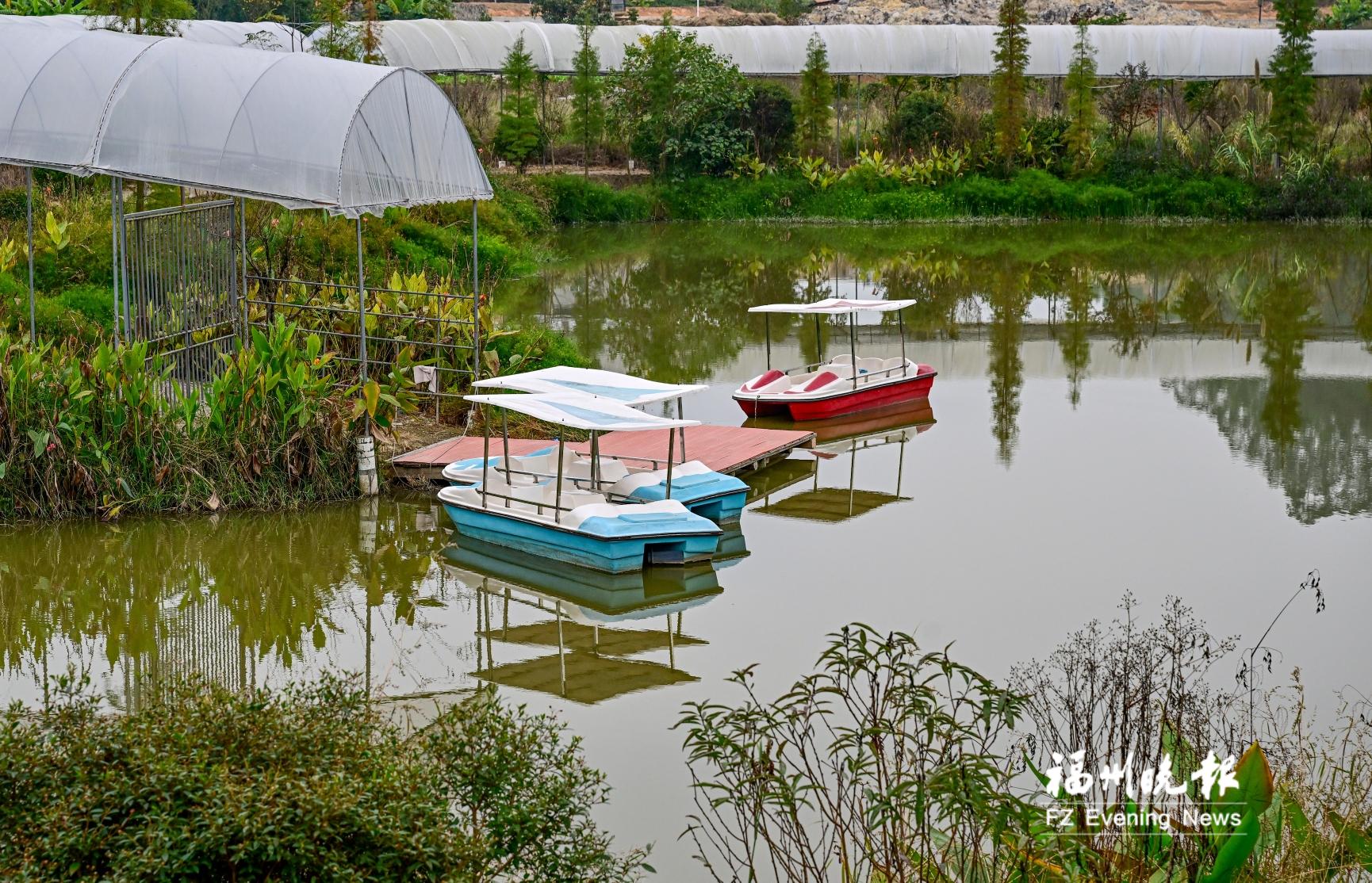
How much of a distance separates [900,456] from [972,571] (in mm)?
4071

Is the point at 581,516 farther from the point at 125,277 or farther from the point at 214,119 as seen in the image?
the point at 214,119

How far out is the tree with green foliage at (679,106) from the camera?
36344mm

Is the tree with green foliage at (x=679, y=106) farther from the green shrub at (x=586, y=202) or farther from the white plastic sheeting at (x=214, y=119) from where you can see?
the white plastic sheeting at (x=214, y=119)

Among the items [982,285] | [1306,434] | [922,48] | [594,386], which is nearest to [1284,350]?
[1306,434]

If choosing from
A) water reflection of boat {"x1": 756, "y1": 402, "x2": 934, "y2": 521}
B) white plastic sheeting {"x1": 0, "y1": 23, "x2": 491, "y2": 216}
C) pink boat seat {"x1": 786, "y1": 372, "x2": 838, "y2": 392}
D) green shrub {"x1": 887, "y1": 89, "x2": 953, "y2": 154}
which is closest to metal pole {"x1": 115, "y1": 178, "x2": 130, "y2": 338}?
white plastic sheeting {"x1": 0, "y1": 23, "x2": 491, "y2": 216}

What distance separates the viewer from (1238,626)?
34.1 ft

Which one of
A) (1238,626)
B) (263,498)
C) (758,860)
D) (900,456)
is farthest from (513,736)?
(900,456)

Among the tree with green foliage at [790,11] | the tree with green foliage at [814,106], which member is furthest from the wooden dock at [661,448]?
the tree with green foliage at [790,11]

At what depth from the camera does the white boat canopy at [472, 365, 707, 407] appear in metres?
12.4

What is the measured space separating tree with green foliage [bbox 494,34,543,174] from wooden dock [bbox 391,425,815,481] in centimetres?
2118

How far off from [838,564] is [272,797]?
745cm

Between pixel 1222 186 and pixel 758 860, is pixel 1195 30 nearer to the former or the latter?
pixel 1222 186

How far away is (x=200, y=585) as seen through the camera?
37.0 ft

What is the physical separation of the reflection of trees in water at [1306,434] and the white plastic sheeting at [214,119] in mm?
8241
